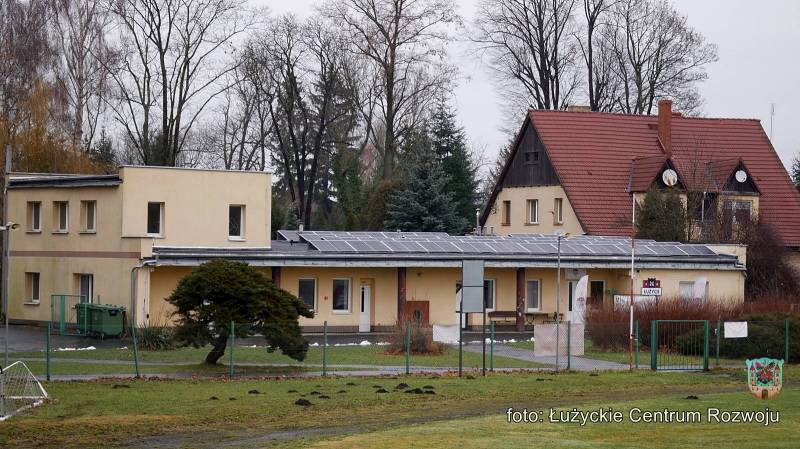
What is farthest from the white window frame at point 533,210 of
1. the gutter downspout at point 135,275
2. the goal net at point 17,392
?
the goal net at point 17,392

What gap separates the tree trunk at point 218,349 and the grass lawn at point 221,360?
1.15ft

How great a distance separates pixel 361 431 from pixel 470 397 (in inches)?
247

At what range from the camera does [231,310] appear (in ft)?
109

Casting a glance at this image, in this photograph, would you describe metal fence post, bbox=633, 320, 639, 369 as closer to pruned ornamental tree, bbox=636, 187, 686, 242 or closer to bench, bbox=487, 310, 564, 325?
bench, bbox=487, 310, 564, 325

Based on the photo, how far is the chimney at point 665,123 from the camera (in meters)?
65.5

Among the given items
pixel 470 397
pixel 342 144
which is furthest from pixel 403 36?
pixel 470 397

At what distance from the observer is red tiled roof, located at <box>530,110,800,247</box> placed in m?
61.4

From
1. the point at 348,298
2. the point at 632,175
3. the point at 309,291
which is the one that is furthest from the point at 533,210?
the point at 309,291

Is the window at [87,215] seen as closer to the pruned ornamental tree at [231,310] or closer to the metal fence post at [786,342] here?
the pruned ornamental tree at [231,310]

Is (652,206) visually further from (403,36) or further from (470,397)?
(470,397)

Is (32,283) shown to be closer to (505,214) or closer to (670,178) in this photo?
(505,214)

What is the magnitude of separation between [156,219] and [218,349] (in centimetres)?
1472

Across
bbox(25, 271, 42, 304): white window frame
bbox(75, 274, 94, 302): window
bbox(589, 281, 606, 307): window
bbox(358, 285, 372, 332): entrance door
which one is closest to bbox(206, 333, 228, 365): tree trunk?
bbox(75, 274, 94, 302): window

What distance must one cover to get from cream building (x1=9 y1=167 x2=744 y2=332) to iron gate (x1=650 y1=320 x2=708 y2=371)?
7.93 meters
